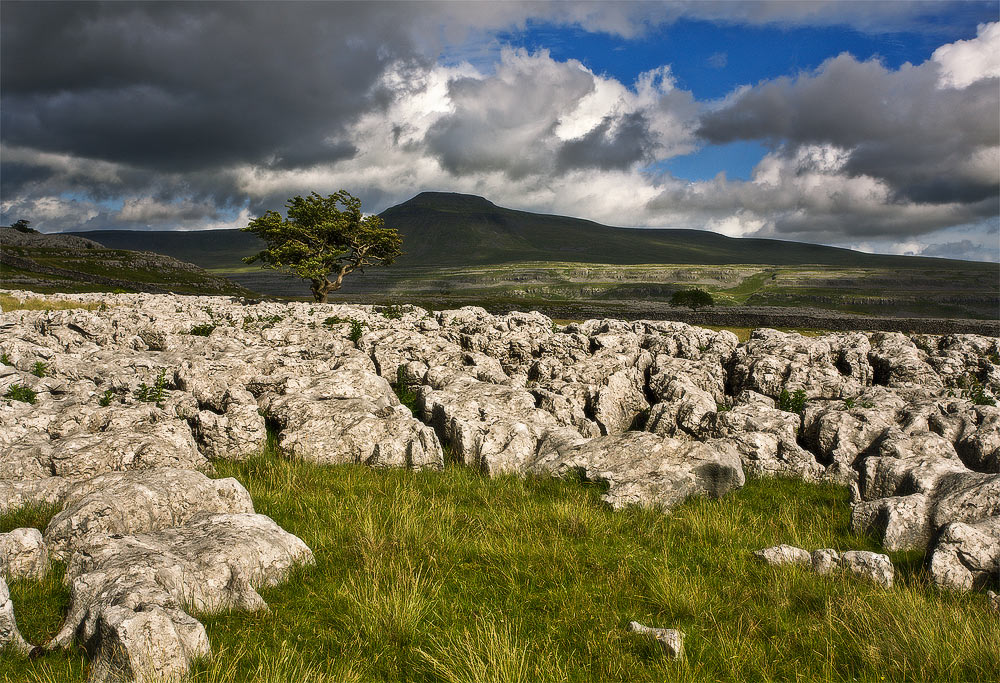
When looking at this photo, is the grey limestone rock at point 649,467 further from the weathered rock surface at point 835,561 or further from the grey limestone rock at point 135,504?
the grey limestone rock at point 135,504

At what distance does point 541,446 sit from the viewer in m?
12.2

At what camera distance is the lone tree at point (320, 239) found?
5319 centimetres

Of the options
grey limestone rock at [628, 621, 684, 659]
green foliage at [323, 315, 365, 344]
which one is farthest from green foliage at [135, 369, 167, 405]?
grey limestone rock at [628, 621, 684, 659]

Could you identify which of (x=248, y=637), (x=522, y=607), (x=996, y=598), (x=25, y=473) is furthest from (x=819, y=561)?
(x=25, y=473)

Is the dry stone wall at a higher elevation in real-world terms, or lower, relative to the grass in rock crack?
higher

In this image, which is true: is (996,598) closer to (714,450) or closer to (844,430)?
(714,450)

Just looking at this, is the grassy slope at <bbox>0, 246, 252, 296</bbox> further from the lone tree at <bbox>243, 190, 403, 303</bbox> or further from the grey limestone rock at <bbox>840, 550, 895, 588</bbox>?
the grey limestone rock at <bbox>840, 550, 895, 588</bbox>

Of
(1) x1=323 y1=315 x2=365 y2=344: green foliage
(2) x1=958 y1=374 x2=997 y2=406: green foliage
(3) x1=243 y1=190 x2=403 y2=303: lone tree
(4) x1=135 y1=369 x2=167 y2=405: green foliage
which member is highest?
(3) x1=243 y1=190 x2=403 y2=303: lone tree

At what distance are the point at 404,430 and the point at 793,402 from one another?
11434 millimetres

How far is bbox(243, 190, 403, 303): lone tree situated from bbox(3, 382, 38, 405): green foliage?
4086 centimetres

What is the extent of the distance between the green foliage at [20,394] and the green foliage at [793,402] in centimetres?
1955

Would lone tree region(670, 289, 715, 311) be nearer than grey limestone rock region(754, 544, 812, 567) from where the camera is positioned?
No

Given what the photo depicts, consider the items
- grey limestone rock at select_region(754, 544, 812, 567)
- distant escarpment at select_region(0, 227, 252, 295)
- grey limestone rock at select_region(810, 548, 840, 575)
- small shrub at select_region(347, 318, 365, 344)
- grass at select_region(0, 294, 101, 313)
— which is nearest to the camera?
grey limestone rock at select_region(810, 548, 840, 575)

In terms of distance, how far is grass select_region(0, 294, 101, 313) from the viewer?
3878cm
